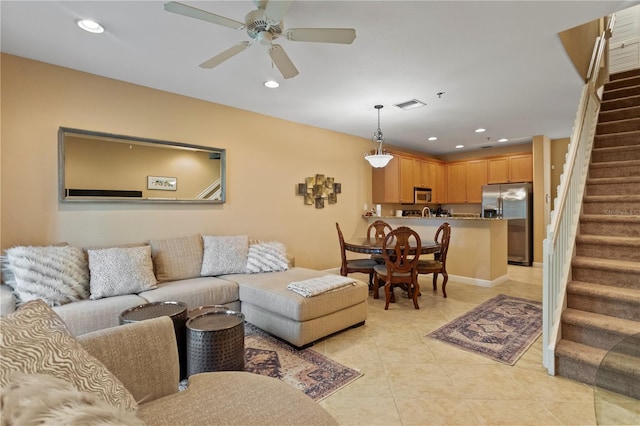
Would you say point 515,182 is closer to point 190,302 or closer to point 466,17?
point 466,17

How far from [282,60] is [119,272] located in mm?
2243

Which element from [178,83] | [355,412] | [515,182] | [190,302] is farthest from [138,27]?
[515,182]

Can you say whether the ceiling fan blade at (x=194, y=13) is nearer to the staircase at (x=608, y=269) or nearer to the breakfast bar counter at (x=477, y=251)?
the staircase at (x=608, y=269)

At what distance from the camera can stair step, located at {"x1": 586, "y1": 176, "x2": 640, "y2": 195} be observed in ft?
10.4

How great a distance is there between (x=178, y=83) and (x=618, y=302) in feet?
14.4

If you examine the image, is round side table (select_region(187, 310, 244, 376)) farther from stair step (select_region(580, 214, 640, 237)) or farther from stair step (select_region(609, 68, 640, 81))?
stair step (select_region(609, 68, 640, 81))

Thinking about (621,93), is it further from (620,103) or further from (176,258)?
(176,258)

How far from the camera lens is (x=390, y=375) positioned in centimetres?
224

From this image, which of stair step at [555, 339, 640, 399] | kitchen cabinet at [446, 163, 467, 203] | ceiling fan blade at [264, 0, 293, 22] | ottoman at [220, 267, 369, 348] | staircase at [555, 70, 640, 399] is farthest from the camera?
kitchen cabinet at [446, 163, 467, 203]

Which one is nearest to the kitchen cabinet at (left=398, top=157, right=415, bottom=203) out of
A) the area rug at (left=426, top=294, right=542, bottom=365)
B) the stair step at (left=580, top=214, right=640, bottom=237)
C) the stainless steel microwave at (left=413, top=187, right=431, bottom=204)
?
the stainless steel microwave at (left=413, top=187, right=431, bottom=204)

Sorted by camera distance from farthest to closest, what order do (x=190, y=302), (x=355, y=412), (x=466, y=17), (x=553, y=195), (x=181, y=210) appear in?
(x=553, y=195) → (x=181, y=210) → (x=190, y=302) → (x=466, y=17) → (x=355, y=412)

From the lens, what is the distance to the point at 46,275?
2396 millimetres

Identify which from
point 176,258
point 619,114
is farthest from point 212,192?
point 619,114

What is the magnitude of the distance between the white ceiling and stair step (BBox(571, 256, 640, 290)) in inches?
72.5
